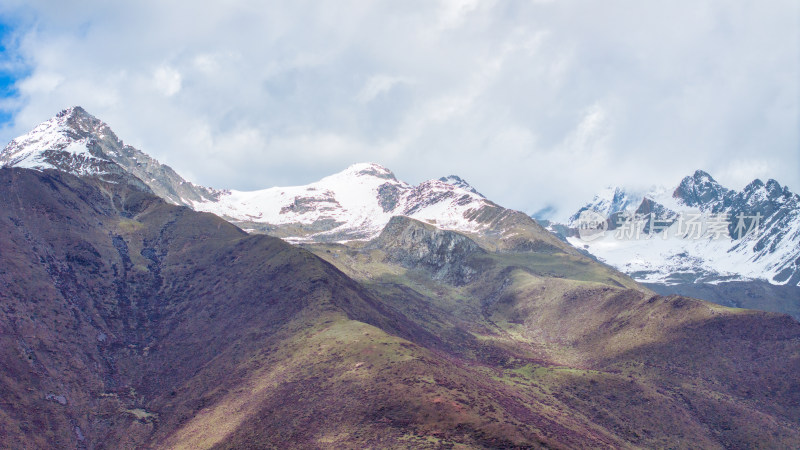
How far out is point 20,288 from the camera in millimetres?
180750

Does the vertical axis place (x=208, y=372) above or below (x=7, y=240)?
below

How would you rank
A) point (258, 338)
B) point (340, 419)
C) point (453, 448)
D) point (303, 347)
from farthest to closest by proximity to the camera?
A: point (258, 338) → point (303, 347) → point (340, 419) → point (453, 448)

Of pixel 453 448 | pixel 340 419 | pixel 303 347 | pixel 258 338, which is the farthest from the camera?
pixel 258 338

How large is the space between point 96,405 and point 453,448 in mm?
110921

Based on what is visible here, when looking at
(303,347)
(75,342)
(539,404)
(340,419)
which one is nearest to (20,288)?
(75,342)

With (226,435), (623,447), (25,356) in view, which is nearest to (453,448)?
(226,435)

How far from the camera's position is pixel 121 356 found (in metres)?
190

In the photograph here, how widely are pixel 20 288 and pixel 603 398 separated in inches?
7758

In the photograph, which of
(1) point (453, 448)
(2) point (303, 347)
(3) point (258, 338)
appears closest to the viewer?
(1) point (453, 448)

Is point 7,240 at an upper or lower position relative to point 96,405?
upper

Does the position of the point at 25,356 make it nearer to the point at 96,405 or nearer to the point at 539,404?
the point at 96,405

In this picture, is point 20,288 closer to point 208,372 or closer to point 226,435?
point 208,372

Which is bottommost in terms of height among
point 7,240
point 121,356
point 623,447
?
point 623,447

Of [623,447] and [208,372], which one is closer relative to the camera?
[623,447]
